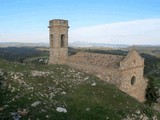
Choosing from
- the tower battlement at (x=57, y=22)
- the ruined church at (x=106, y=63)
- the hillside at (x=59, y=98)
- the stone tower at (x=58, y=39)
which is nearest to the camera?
the hillside at (x=59, y=98)

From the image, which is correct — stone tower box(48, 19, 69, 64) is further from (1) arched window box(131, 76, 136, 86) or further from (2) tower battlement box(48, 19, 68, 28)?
(1) arched window box(131, 76, 136, 86)

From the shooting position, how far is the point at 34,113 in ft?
61.1

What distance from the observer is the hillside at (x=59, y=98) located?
19305 mm

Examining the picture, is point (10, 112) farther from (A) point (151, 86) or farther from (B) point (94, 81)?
(A) point (151, 86)

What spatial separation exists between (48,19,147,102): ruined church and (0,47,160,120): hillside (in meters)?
4.54

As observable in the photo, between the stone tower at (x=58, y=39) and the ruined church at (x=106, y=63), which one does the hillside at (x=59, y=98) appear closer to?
the ruined church at (x=106, y=63)

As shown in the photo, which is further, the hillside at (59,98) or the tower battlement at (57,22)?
the tower battlement at (57,22)

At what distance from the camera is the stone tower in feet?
125

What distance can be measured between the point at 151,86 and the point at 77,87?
17.8 metres

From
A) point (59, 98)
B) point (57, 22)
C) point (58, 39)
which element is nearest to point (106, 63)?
point (58, 39)

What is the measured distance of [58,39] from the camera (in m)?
38.2

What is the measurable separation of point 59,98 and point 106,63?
41.8ft

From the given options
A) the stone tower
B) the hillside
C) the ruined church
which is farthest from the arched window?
the stone tower

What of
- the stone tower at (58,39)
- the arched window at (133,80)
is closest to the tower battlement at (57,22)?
the stone tower at (58,39)
